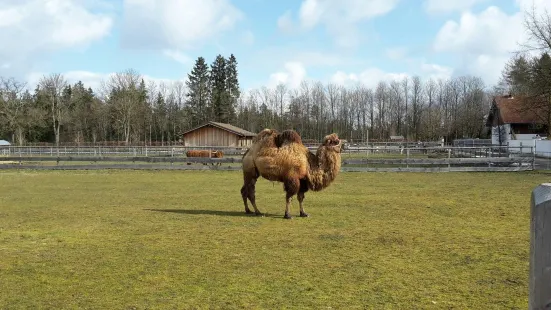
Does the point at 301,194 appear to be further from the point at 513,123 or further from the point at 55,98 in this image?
the point at 55,98

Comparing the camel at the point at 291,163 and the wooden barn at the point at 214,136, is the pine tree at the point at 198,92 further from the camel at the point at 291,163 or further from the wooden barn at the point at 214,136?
the camel at the point at 291,163

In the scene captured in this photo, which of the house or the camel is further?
the house

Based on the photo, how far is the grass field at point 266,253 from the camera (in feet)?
16.1

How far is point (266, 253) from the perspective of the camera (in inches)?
269

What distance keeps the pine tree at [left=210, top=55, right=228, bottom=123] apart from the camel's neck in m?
70.1

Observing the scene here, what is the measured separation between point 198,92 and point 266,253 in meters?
76.9

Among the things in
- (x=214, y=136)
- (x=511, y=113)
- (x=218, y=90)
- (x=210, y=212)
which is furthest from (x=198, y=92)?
(x=210, y=212)

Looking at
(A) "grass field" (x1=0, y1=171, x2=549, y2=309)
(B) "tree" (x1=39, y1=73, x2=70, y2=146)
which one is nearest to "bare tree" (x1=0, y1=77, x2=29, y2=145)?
(B) "tree" (x1=39, y1=73, x2=70, y2=146)

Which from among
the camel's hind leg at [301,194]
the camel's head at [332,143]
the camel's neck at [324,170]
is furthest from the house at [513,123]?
the camel's hind leg at [301,194]

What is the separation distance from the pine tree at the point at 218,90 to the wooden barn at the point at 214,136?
79.7ft

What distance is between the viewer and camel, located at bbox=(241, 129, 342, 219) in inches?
391

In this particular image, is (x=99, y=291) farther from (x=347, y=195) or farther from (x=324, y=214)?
(x=347, y=195)

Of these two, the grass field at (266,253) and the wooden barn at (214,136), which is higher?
the wooden barn at (214,136)

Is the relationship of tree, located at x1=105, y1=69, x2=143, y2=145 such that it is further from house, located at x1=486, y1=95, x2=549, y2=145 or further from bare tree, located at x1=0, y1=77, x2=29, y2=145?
house, located at x1=486, y1=95, x2=549, y2=145
